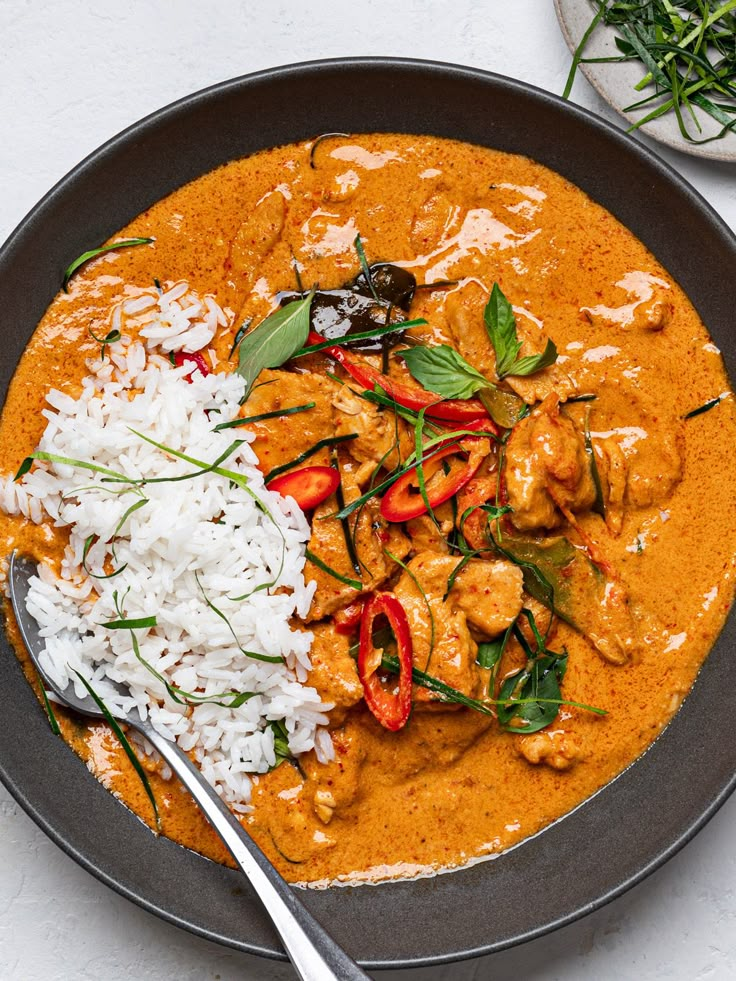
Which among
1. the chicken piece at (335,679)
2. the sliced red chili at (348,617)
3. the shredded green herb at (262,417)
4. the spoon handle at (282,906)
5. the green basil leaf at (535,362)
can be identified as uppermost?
the green basil leaf at (535,362)

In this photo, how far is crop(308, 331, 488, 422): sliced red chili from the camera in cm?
294

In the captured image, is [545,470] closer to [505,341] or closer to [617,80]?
[505,341]

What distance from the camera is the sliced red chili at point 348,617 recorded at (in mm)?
3004

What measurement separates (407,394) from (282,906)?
1689 mm

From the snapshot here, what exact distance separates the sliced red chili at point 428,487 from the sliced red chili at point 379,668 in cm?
29

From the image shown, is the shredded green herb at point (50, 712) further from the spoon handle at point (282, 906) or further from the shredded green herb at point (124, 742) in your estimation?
the spoon handle at point (282, 906)

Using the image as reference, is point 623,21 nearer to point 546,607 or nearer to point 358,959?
point 546,607

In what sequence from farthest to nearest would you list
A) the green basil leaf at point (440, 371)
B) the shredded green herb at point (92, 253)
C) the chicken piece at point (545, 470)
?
the shredded green herb at point (92, 253), the green basil leaf at point (440, 371), the chicken piece at point (545, 470)

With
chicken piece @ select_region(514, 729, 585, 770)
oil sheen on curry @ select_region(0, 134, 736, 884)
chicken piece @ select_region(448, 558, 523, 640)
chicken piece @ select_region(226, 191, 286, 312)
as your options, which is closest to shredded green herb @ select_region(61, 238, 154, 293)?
oil sheen on curry @ select_region(0, 134, 736, 884)

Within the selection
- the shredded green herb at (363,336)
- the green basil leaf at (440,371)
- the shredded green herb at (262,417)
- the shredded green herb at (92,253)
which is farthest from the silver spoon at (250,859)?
the green basil leaf at (440,371)

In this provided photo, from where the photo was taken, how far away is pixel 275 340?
2.93 meters

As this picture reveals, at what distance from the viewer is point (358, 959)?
2816mm

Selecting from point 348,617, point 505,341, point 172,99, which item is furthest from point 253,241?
point 348,617

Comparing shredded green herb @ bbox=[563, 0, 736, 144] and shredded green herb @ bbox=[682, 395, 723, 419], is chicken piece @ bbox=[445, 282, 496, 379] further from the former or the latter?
shredded green herb @ bbox=[563, 0, 736, 144]
